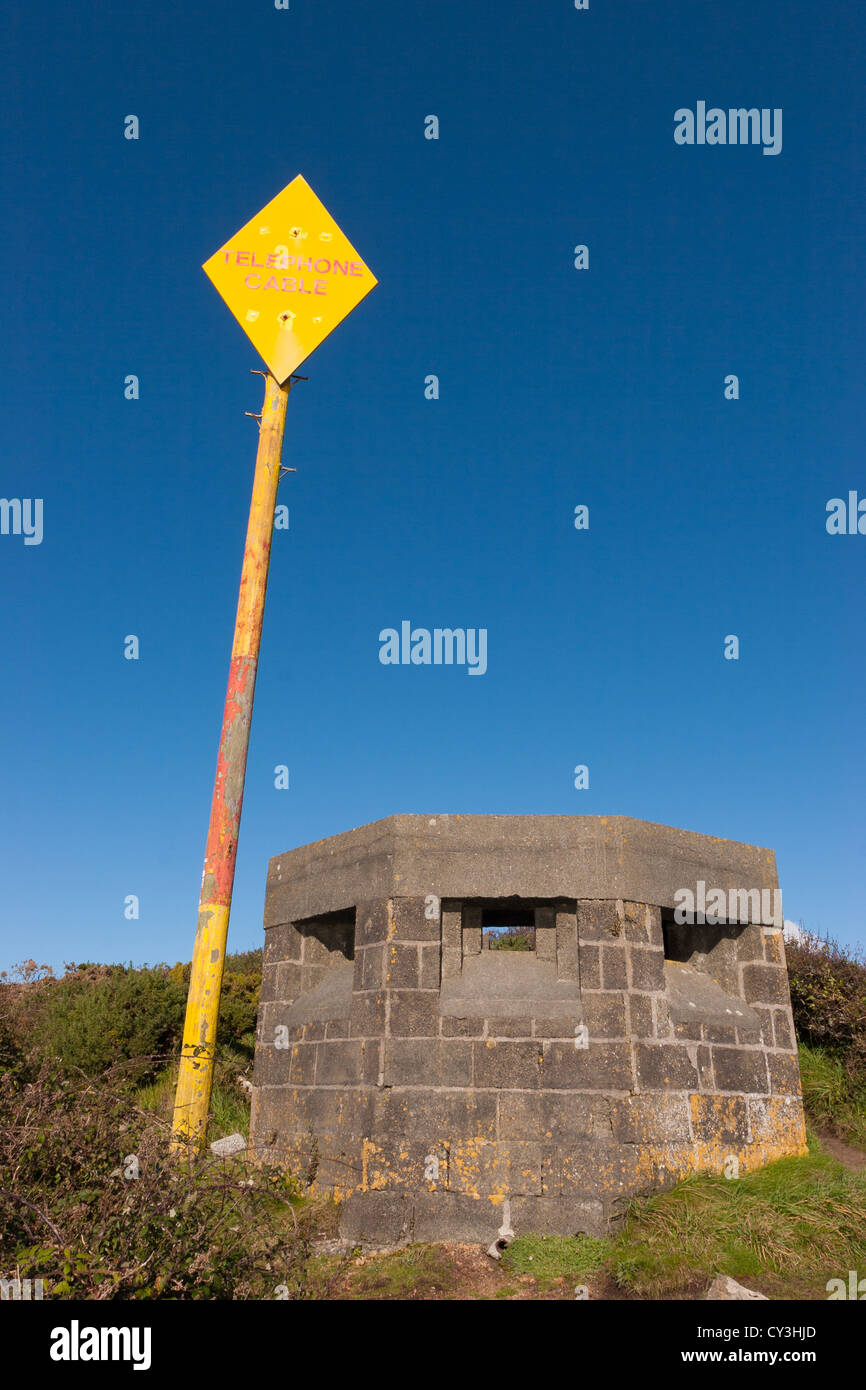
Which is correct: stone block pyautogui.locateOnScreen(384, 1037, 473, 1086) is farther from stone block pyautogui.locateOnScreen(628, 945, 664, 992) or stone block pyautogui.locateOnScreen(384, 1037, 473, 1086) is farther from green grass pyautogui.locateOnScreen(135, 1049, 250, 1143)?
green grass pyautogui.locateOnScreen(135, 1049, 250, 1143)

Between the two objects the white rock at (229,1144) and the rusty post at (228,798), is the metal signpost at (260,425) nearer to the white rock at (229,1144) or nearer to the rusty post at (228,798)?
the rusty post at (228,798)

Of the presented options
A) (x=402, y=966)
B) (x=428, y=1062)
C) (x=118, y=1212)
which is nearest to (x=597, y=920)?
(x=402, y=966)

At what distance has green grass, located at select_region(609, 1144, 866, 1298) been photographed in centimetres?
524

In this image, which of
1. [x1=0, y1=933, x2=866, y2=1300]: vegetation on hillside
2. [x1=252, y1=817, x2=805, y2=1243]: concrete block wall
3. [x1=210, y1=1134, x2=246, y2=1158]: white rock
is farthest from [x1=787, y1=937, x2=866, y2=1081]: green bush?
[x1=210, y1=1134, x2=246, y2=1158]: white rock

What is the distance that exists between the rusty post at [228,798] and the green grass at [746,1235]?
2.76 metres

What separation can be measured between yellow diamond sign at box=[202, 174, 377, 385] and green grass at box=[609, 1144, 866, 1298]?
6.28 metres

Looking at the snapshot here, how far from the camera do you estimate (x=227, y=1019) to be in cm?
1201

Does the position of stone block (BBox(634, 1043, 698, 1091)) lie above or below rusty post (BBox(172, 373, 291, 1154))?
below

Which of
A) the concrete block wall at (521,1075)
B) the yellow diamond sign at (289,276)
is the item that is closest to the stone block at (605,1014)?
the concrete block wall at (521,1075)

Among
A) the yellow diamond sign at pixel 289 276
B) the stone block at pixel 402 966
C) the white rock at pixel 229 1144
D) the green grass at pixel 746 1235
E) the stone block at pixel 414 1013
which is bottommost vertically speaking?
the green grass at pixel 746 1235

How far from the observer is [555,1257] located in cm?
572

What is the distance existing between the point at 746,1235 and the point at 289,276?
7346 millimetres

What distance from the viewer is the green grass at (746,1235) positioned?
524 cm
